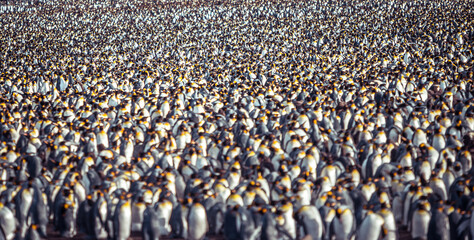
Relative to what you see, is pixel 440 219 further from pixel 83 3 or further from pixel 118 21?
pixel 83 3

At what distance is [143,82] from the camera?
63.6 ft

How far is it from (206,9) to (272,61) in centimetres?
2083

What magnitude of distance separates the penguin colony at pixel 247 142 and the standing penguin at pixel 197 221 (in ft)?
0.06

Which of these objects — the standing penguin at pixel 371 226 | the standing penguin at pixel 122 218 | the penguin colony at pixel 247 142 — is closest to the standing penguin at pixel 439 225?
the penguin colony at pixel 247 142

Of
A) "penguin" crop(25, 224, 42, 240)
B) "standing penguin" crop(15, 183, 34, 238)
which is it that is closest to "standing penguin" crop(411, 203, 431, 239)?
"penguin" crop(25, 224, 42, 240)

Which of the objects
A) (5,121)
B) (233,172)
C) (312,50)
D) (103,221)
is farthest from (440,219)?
(312,50)

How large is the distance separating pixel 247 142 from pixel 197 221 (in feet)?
12.2

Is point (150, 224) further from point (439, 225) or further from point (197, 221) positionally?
point (439, 225)

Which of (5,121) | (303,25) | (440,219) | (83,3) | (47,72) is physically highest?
(83,3)

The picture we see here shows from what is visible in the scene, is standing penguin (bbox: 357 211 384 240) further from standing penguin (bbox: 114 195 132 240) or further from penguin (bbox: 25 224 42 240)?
penguin (bbox: 25 224 42 240)

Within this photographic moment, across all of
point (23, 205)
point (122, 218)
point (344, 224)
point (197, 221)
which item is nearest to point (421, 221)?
point (344, 224)

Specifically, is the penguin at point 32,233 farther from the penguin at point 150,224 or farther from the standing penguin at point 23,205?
the penguin at point 150,224

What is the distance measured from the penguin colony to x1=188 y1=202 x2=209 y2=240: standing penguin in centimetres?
2

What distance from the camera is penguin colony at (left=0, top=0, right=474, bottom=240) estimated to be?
298 inches
